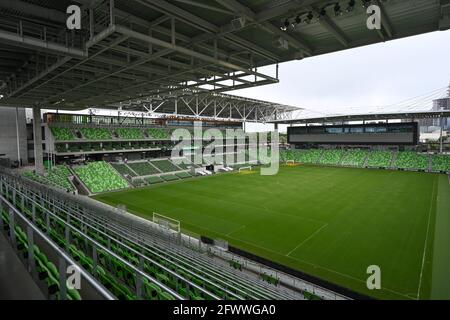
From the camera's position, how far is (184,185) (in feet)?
101

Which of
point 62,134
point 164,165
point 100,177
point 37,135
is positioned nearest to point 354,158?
point 164,165

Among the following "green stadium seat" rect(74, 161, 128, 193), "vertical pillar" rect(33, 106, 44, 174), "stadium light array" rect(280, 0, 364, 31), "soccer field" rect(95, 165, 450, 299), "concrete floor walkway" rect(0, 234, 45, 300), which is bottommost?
"soccer field" rect(95, 165, 450, 299)

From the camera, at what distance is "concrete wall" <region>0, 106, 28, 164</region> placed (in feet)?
93.5

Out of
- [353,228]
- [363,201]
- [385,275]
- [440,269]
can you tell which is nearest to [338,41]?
[385,275]

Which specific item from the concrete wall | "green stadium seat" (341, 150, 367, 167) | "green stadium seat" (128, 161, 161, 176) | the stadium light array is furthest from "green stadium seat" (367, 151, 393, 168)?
the concrete wall

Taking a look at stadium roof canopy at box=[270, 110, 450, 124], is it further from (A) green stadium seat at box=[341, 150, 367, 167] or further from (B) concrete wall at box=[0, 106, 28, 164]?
(B) concrete wall at box=[0, 106, 28, 164]

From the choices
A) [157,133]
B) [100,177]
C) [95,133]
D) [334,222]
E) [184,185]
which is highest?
[157,133]

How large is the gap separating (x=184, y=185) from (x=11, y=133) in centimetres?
2107

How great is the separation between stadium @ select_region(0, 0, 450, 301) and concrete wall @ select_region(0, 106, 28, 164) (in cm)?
12

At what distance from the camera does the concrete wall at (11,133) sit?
28500 mm

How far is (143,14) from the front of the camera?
7.43 metres

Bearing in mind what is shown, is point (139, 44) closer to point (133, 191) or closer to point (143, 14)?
point (143, 14)

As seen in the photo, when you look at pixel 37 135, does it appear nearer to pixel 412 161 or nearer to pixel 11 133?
pixel 11 133
